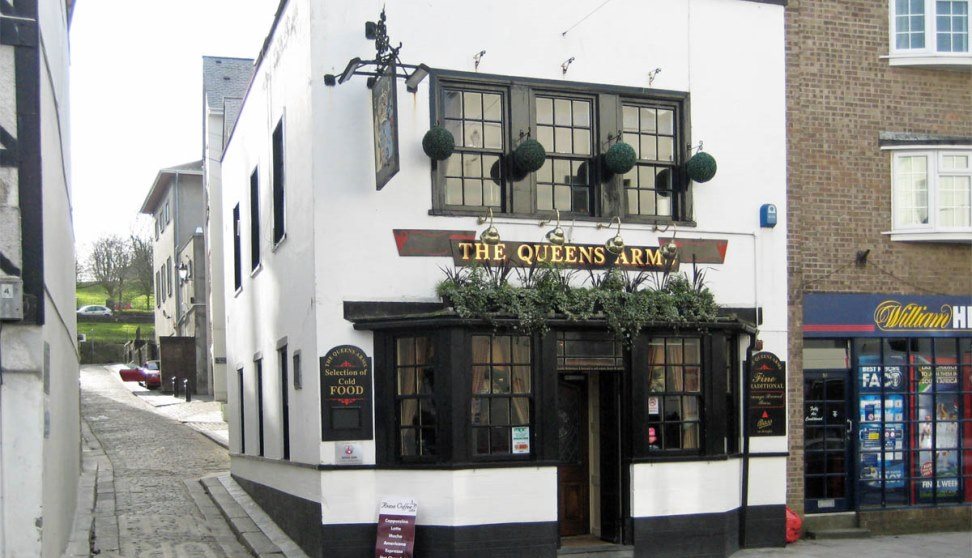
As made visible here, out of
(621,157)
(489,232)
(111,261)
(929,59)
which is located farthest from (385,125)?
(111,261)

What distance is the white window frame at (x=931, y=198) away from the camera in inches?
580

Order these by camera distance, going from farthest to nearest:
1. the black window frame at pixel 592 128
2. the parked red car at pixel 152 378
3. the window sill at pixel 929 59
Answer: the parked red car at pixel 152 378
the window sill at pixel 929 59
the black window frame at pixel 592 128

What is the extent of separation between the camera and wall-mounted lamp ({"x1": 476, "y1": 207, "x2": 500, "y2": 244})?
12.0 metres

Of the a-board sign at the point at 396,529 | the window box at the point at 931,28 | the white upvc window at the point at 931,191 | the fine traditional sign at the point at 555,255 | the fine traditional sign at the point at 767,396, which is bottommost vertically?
the a-board sign at the point at 396,529

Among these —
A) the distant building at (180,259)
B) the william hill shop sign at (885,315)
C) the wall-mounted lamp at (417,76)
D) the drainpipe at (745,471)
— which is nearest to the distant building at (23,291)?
the wall-mounted lamp at (417,76)

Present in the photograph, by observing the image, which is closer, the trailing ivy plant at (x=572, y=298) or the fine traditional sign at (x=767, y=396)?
the trailing ivy plant at (x=572, y=298)

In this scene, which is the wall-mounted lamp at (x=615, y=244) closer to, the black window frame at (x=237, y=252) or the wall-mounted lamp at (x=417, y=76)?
the wall-mounted lamp at (x=417, y=76)

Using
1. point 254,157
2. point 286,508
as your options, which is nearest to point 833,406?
point 286,508

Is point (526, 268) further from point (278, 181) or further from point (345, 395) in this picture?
point (278, 181)

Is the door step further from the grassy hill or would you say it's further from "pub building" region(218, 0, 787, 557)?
the grassy hill

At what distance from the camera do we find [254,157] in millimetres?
16375

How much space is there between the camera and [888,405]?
14781mm

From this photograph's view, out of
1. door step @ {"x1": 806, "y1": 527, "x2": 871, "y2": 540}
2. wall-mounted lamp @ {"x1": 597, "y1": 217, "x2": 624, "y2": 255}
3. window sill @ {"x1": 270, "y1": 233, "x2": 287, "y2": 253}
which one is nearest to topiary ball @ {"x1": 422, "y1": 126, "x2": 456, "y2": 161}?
wall-mounted lamp @ {"x1": 597, "y1": 217, "x2": 624, "y2": 255}

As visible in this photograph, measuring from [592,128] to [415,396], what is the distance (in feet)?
12.9
